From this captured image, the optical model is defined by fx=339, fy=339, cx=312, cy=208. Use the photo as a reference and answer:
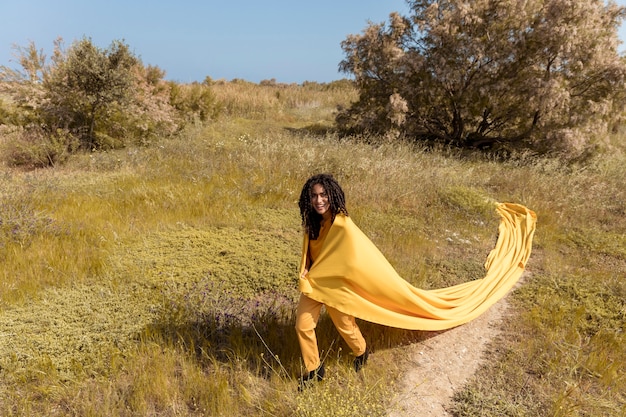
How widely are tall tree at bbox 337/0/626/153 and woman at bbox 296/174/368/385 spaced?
8.24 m

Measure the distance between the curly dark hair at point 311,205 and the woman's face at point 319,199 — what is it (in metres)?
0.02

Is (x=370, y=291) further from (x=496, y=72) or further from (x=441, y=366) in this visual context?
(x=496, y=72)

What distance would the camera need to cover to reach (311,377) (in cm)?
253

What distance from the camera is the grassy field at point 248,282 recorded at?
247 cm

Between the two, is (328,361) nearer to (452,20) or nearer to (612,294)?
(612,294)

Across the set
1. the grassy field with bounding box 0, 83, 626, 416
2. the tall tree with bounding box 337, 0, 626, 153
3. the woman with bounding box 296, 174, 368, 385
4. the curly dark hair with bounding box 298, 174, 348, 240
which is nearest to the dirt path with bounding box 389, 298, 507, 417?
the grassy field with bounding box 0, 83, 626, 416

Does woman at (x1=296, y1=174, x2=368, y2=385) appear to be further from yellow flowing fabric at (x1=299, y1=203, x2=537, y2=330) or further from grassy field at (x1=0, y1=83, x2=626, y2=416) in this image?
grassy field at (x1=0, y1=83, x2=626, y2=416)

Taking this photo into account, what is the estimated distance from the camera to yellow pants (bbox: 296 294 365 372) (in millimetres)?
2387

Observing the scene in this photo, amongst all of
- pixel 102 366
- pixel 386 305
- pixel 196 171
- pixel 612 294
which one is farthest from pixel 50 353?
pixel 612 294

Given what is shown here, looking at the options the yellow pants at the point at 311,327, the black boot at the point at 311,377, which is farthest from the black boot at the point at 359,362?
the black boot at the point at 311,377

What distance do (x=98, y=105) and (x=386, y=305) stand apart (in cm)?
917

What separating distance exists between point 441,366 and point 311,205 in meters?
1.82

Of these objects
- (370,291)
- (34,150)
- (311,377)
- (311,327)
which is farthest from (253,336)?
(34,150)

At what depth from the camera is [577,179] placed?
24.8ft
